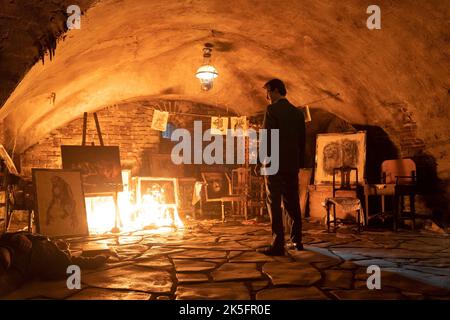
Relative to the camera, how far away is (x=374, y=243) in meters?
6.17

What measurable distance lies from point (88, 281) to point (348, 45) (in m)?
6.14

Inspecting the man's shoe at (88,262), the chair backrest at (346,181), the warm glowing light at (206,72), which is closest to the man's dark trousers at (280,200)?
the man's shoe at (88,262)

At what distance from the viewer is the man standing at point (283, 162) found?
16.2 feet

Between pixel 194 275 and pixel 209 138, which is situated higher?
pixel 209 138

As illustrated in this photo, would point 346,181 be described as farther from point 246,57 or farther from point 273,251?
point 273,251

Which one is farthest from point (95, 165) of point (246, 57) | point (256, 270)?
point (256, 270)

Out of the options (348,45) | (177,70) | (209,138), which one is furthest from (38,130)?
(348,45)

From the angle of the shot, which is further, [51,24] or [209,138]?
[209,138]

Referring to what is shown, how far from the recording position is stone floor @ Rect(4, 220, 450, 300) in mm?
3355

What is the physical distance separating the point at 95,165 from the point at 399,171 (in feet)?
22.6

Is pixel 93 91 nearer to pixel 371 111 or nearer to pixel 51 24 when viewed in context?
pixel 51 24

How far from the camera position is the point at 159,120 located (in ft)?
36.9

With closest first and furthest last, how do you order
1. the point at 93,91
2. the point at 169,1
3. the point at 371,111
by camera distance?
the point at 169,1, the point at 371,111, the point at 93,91

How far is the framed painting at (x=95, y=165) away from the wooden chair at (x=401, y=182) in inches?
240
